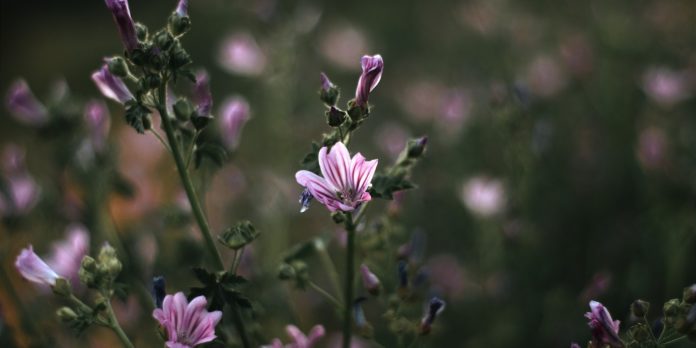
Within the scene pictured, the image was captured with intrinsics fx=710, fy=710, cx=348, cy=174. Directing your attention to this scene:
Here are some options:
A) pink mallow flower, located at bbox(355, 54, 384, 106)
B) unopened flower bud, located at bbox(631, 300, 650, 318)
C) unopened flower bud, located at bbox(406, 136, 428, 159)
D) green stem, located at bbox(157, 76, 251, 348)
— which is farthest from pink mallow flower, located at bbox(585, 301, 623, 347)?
green stem, located at bbox(157, 76, 251, 348)

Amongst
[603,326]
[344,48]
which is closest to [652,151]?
[603,326]

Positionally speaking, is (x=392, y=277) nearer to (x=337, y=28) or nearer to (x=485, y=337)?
(x=485, y=337)

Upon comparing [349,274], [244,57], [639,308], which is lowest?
[639,308]

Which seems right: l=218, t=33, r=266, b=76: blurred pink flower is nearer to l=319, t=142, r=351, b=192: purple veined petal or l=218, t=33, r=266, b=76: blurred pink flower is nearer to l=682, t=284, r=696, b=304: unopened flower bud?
l=319, t=142, r=351, b=192: purple veined petal

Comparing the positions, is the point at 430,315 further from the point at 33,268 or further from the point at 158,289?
the point at 33,268

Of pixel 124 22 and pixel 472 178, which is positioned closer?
pixel 124 22
